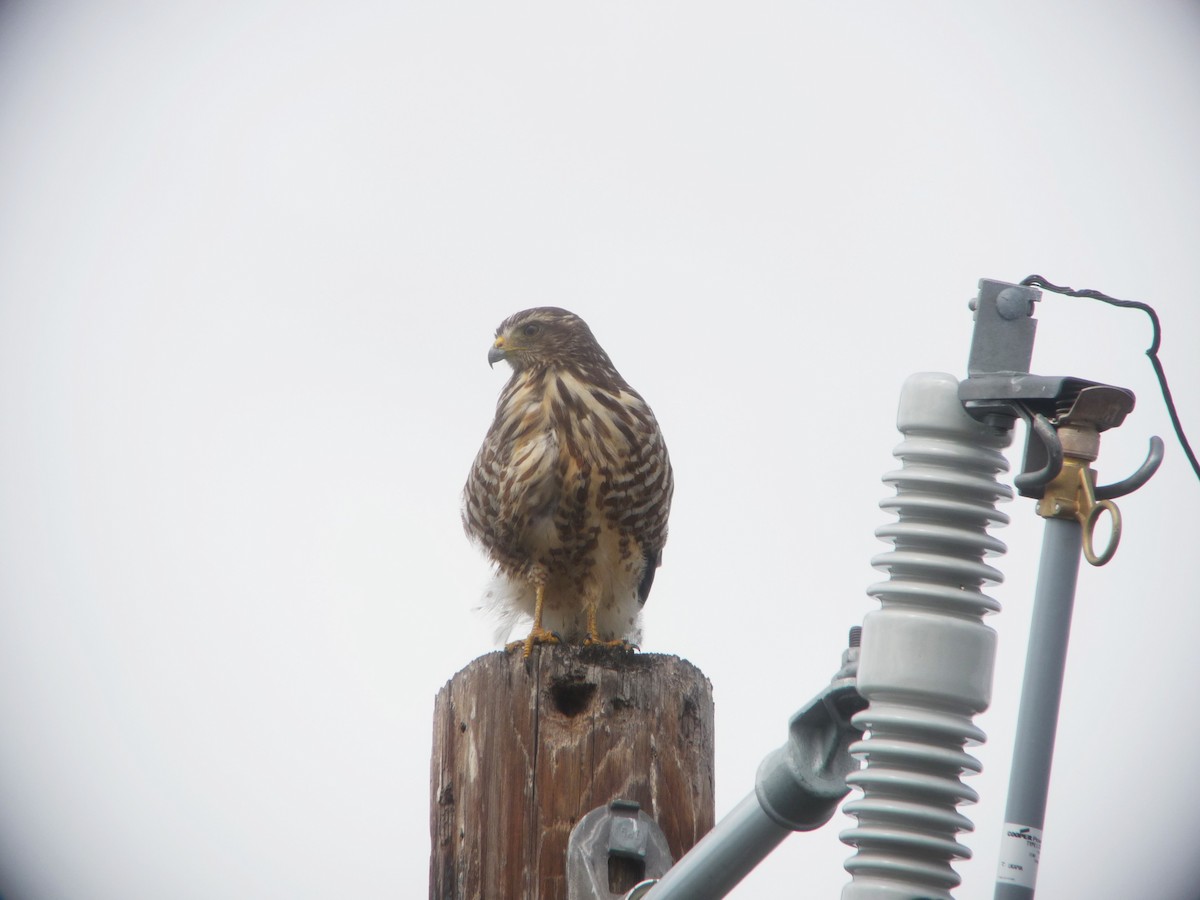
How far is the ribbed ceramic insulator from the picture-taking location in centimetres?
208

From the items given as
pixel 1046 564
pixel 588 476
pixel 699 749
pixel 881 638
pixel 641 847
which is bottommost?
pixel 641 847

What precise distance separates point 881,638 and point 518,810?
120cm

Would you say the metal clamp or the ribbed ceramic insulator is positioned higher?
the ribbed ceramic insulator

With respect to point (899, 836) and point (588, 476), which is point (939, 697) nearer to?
point (899, 836)

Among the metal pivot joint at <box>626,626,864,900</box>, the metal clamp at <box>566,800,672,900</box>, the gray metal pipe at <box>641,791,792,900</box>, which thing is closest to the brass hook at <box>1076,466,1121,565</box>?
the metal pivot joint at <box>626,626,864,900</box>

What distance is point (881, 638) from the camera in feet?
7.04

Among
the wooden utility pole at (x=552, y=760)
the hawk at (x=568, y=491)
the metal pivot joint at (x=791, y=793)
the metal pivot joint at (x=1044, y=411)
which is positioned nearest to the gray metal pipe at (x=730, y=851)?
the metal pivot joint at (x=791, y=793)

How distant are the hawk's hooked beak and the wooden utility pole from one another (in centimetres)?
270

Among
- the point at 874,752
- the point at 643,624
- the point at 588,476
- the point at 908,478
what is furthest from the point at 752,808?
the point at 643,624

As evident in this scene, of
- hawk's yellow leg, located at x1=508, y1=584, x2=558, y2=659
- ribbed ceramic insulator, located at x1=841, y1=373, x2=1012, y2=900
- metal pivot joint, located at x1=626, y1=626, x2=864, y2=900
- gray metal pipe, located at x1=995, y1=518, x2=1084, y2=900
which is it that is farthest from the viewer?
hawk's yellow leg, located at x1=508, y1=584, x2=558, y2=659

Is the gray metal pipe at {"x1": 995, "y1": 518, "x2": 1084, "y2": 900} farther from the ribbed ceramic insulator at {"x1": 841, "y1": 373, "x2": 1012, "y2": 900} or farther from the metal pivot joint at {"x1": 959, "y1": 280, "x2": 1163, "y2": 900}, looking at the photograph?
the ribbed ceramic insulator at {"x1": 841, "y1": 373, "x2": 1012, "y2": 900}

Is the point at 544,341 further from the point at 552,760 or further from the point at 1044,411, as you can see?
the point at 1044,411

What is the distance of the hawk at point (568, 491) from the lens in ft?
17.3

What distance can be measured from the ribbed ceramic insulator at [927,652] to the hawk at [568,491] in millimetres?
2858
